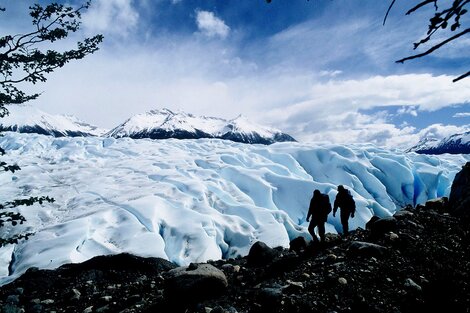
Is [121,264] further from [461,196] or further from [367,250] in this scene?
[461,196]

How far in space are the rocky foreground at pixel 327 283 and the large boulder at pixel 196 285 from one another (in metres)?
0.02

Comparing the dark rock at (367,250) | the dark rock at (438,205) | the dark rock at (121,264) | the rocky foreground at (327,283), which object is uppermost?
the dark rock at (367,250)

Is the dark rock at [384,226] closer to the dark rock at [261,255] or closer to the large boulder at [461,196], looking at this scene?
the dark rock at [261,255]

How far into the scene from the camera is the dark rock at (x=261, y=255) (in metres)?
9.65

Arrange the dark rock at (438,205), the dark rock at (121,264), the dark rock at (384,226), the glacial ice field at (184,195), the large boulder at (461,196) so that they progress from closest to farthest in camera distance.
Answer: the dark rock at (384,226), the large boulder at (461,196), the dark rock at (438,205), the dark rock at (121,264), the glacial ice field at (184,195)

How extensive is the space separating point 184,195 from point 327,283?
77.3ft

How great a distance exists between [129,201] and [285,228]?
41.9ft

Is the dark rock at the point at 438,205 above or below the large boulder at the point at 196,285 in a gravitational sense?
below

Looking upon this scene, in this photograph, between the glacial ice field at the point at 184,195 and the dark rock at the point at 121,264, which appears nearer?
the dark rock at the point at 121,264

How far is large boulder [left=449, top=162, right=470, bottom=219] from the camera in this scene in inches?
425

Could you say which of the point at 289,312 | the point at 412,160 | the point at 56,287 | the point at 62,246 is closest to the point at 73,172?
the point at 62,246

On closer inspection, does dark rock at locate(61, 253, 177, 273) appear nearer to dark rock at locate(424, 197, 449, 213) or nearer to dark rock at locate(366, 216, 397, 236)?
dark rock at locate(366, 216, 397, 236)

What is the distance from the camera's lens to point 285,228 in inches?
997

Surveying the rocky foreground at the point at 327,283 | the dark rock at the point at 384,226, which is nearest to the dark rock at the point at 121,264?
the rocky foreground at the point at 327,283
